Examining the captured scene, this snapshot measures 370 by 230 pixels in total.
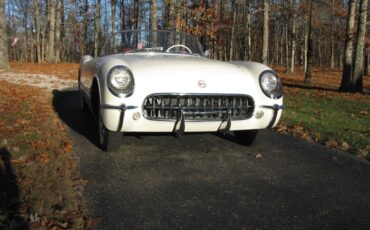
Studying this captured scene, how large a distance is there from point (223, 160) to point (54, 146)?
75.8 inches

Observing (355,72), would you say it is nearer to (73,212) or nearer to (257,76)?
(257,76)

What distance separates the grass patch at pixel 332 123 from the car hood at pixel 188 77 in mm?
1775

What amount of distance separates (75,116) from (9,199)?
411 cm

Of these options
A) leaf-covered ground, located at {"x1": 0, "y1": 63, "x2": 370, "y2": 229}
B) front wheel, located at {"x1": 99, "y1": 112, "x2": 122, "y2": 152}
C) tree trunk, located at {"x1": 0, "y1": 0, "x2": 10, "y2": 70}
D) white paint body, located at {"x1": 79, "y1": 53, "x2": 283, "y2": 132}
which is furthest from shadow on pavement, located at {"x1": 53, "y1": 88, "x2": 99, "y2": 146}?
tree trunk, located at {"x1": 0, "y1": 0, "x2": 10, "y2": 70}

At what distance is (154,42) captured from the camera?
20.2 ft

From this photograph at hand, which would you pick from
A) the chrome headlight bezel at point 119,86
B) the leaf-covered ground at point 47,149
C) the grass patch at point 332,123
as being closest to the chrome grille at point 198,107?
the chrome headlight bezel at point 119,86

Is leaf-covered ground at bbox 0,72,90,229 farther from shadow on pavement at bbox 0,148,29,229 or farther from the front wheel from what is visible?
the front wheel

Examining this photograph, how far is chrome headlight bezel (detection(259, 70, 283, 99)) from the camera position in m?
4.73

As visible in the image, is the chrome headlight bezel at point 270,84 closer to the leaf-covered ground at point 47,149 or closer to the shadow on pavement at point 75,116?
the leaf-covered ground at point 47,149

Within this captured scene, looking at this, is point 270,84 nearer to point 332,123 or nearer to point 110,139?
point 110,139

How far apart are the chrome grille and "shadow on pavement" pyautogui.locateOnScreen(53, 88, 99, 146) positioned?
4.07 feet

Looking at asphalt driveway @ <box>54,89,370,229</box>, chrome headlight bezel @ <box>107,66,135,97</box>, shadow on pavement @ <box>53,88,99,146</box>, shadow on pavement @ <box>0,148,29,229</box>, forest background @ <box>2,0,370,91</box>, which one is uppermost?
forest background @ <box>2,0,370,91</box>

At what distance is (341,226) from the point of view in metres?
2.98

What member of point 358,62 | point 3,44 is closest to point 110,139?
point 358,62
